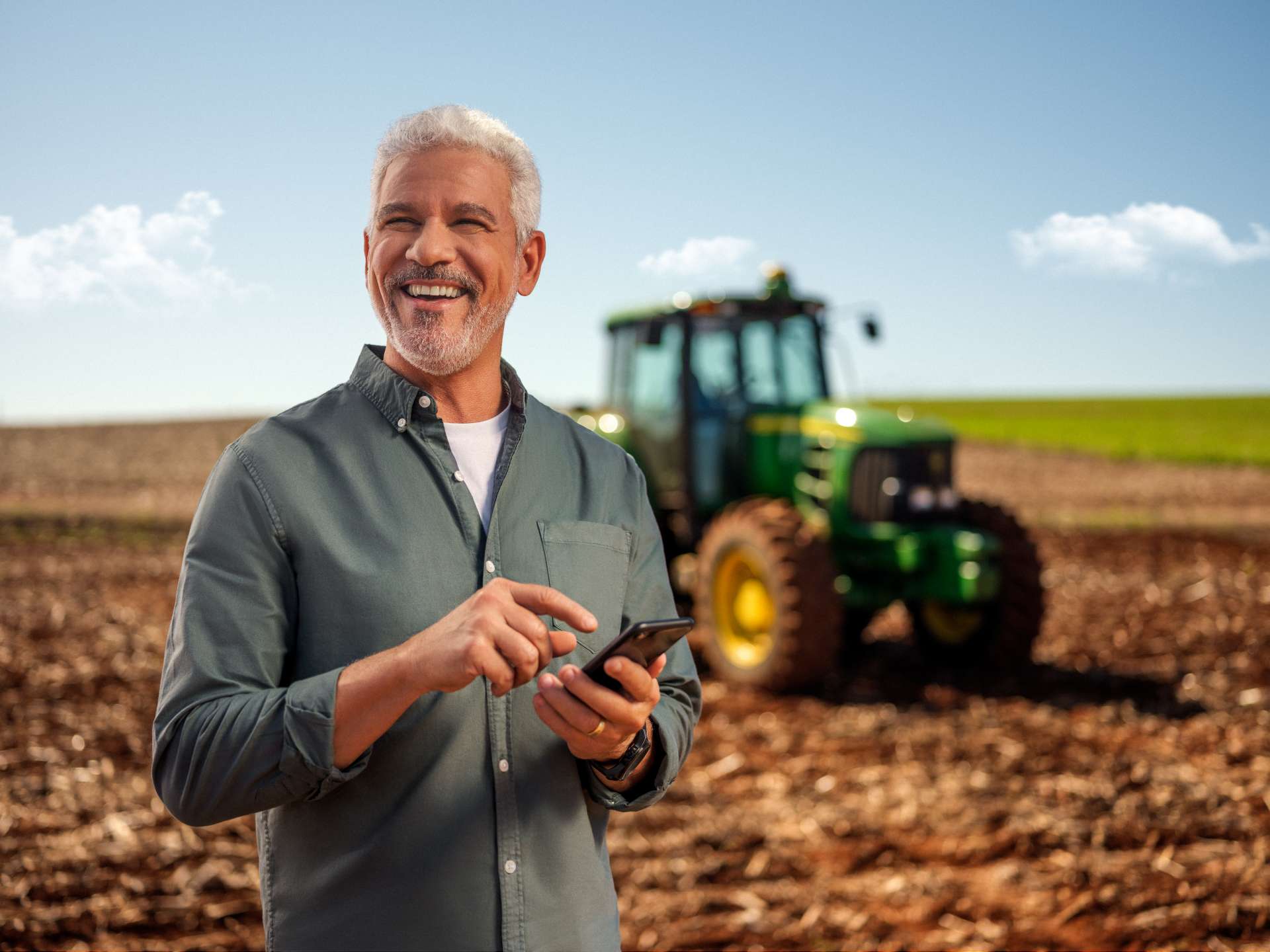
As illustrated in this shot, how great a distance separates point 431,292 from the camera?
167 centimetres

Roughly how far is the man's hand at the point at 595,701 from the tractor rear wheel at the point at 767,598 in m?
5.16

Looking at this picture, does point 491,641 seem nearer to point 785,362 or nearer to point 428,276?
point 428,276

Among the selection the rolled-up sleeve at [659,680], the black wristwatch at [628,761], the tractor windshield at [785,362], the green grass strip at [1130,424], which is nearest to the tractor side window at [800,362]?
the tractor windshield at [785,362]

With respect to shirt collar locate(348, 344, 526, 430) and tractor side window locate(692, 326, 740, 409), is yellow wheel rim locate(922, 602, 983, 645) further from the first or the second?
shirt collar locate(348, 344, 526, 430)

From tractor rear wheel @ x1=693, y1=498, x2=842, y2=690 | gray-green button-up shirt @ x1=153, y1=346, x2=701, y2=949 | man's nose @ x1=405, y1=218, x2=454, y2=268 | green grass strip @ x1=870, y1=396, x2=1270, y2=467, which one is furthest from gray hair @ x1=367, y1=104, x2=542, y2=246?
green grass strip @ x1=870, y1=396, x2=1270, y2=467

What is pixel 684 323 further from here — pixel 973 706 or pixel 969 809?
pixel 969 809

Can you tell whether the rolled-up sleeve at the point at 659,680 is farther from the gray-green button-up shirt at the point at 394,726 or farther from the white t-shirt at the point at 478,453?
the white t-shirt at the point at 478,453

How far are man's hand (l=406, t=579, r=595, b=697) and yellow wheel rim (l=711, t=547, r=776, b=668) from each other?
5613mm

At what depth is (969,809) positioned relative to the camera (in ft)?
15.2

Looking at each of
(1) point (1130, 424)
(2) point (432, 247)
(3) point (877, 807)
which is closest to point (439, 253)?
(2) point (432, 247)

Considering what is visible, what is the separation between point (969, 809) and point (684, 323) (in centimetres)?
388

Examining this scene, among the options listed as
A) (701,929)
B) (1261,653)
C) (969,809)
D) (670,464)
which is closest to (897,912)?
(701,929)

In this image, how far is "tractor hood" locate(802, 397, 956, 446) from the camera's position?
7.31 meters

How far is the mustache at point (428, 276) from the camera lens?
65.1 inches
